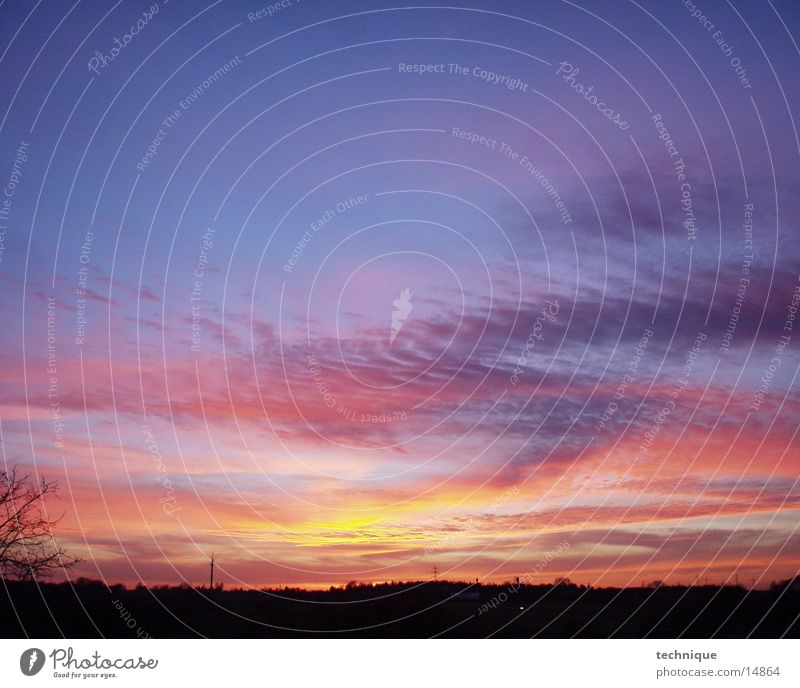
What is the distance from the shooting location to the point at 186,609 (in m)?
24.0

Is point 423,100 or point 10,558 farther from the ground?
point 423,100

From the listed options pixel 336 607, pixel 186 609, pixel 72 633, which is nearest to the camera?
pixel 72 633

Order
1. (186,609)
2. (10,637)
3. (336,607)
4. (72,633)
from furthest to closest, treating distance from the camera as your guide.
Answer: (336,607) → (186,609) → (72,633) → (10,637)

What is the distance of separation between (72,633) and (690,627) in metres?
16.0

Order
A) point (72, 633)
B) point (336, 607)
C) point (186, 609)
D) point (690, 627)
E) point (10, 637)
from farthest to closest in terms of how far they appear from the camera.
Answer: point (690, 627) → point (336, 607) → point (186, 609) → point (72, 633) → point (10, 637)

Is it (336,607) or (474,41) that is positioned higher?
(474,41)

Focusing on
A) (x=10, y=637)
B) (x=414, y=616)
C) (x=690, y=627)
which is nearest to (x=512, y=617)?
(x=414, y=616)
